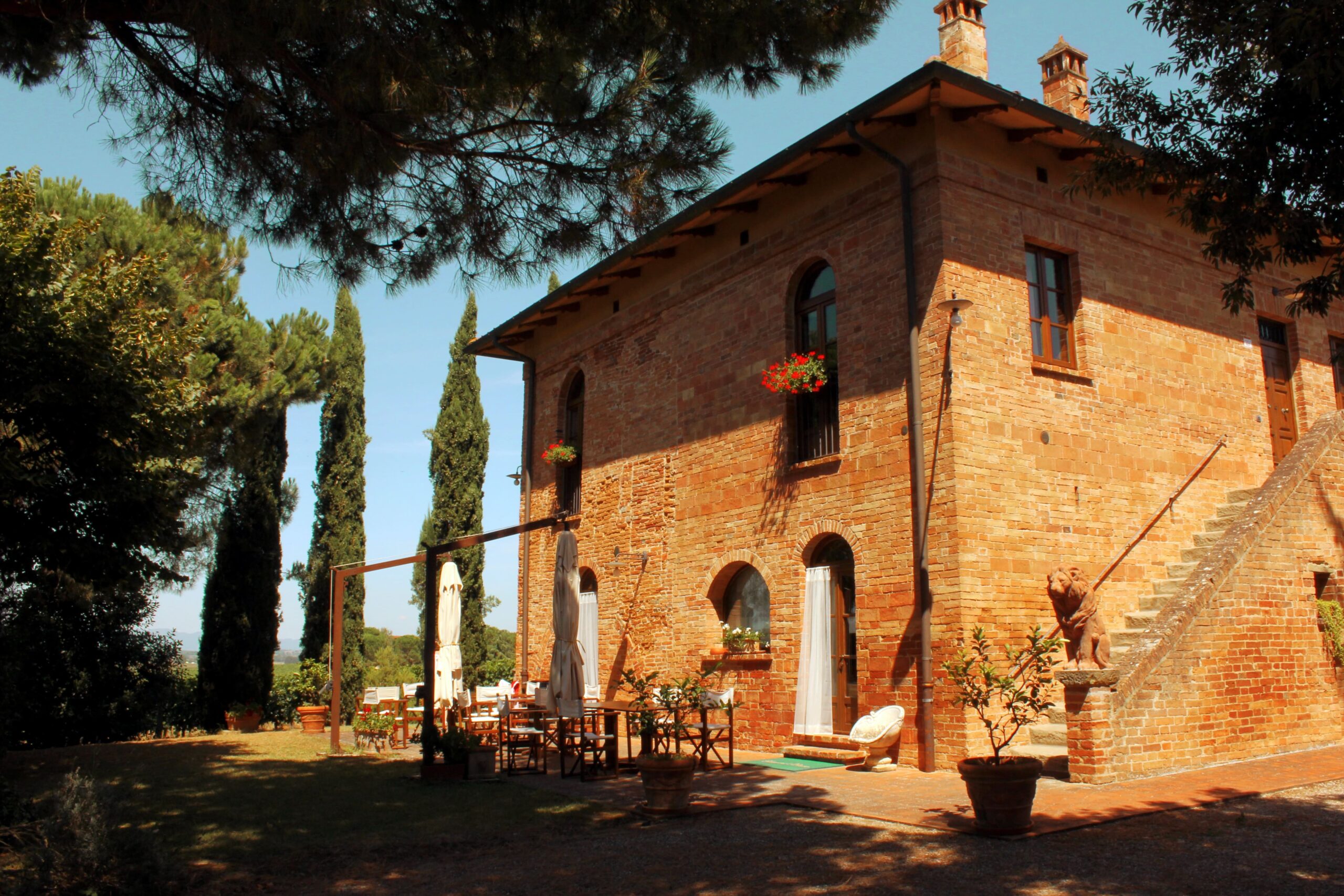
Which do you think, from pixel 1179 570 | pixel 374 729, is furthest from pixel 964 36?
pixel 374 729

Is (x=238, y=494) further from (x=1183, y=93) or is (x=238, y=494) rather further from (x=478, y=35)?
(x=1183, y=93)

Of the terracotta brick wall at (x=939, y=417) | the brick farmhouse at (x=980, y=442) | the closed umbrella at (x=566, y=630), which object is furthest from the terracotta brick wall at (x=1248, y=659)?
the closed umbrella at (x=566, y=630)

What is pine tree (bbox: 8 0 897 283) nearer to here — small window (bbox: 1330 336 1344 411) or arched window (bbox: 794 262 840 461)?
arched window (bbox: 794 262 840 461)

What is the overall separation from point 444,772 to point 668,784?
329cm

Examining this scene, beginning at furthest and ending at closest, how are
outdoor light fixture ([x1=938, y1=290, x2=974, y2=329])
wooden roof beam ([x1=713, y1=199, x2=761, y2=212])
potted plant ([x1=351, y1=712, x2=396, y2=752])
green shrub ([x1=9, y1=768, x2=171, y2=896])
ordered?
potted plant ([x1=351, y1=712, x2=396, y2=752]), wooden roof beam ([x1=713, y1=199, x2=761, y2=212]), outdoor light fixture ([x1=938, y1=290, x2=974, y2=329]), green shrub ([x1=9, y1=768, x2=171, y2=896])

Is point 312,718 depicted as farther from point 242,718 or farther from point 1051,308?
point 1051,308

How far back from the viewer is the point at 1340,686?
417 inches

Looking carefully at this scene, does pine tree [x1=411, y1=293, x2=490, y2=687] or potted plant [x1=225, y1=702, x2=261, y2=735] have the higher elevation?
pine tree [x1=411, y1=293, x2=490, y2=687]

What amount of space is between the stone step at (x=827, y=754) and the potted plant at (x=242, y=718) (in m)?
10.4

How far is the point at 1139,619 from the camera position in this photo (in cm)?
1032

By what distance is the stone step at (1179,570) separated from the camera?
1097 centimetres

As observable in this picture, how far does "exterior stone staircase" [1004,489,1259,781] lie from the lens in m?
9.00

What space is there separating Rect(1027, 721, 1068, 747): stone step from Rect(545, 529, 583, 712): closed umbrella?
14.1 feet

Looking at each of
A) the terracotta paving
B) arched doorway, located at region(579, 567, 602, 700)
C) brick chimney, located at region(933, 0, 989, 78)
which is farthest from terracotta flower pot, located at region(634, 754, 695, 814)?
brick chimney, located at region(933, 0, 989, 78)
